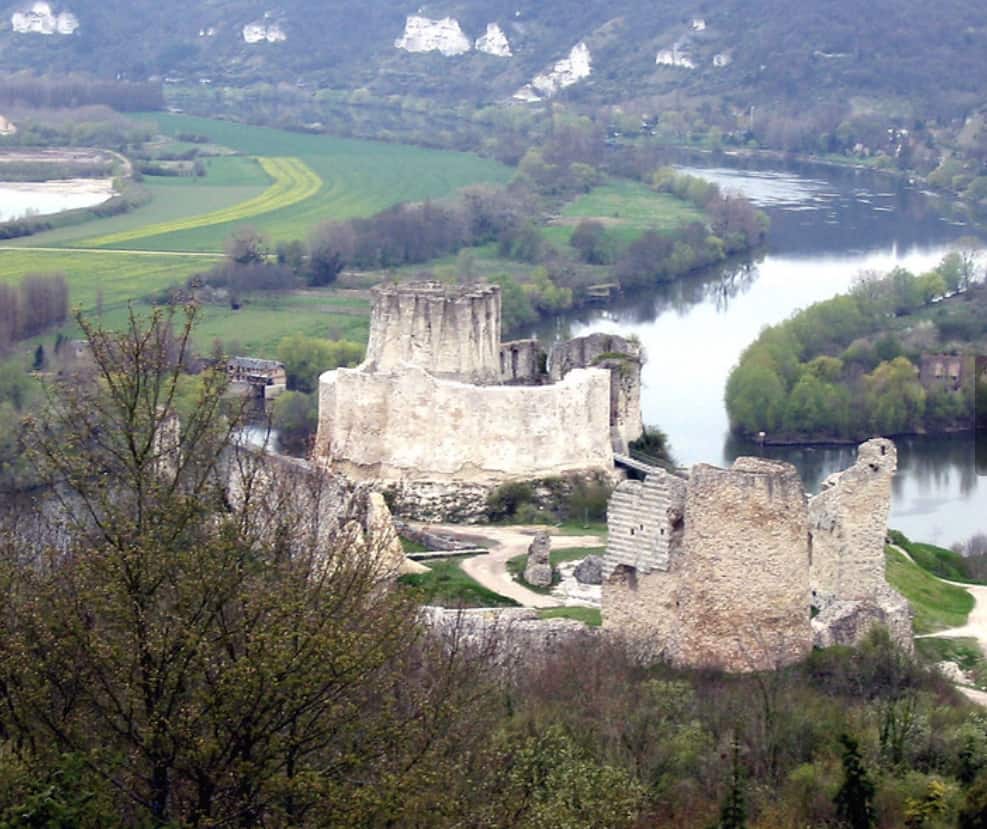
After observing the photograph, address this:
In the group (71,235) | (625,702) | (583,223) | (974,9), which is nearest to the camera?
(625,702)

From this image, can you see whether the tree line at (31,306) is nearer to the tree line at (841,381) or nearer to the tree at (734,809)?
Result: the tree line at (841,381)

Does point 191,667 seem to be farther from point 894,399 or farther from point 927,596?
point 894,399

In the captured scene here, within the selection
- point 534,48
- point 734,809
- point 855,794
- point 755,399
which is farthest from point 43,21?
point 734,809

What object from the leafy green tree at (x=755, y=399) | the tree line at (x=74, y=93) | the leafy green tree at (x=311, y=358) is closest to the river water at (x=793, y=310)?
the leafy green tree at (x=755, y=399)

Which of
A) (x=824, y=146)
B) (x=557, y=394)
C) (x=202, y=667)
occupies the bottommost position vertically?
(x=824, y=146)

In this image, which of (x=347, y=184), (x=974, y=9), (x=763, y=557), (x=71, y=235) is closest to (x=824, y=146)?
(x=974, y=9)

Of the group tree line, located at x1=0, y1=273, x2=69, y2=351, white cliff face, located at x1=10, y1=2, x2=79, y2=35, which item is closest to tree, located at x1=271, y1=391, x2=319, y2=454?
tree line, located at x1=0, y1=273, x2=69, y2=351

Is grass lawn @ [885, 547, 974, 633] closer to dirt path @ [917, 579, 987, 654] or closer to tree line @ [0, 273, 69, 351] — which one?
dirt path @ [917, 579, 987, 654]

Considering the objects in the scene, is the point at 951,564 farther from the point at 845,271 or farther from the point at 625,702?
the point at 845,271
